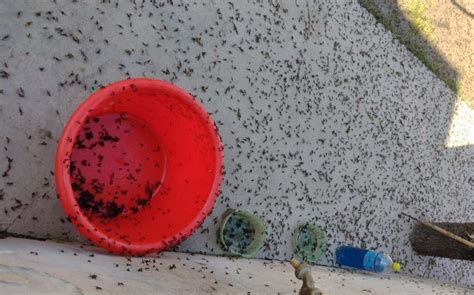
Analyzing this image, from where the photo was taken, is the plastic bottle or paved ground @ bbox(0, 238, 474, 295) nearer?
paved ground @ bbox(0, 238, 474, 295)

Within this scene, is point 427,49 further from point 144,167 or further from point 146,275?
point 146,275

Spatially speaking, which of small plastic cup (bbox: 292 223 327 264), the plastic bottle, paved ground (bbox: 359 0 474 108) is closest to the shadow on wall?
paved ground (bbox: 359 0 474 108)

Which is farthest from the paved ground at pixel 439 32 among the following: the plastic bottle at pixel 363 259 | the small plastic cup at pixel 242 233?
the small plastic cup at pixel 242 233

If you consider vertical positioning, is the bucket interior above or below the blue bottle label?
above

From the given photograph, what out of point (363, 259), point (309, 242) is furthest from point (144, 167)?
point (363, 259)

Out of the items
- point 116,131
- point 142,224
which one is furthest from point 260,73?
point 142,224

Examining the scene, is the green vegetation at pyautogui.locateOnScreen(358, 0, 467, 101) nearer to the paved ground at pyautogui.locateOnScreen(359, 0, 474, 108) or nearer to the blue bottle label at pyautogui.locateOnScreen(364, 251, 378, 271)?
the paved ground at pyautogui.locateOnScreen(359, 0, 474, 108)
